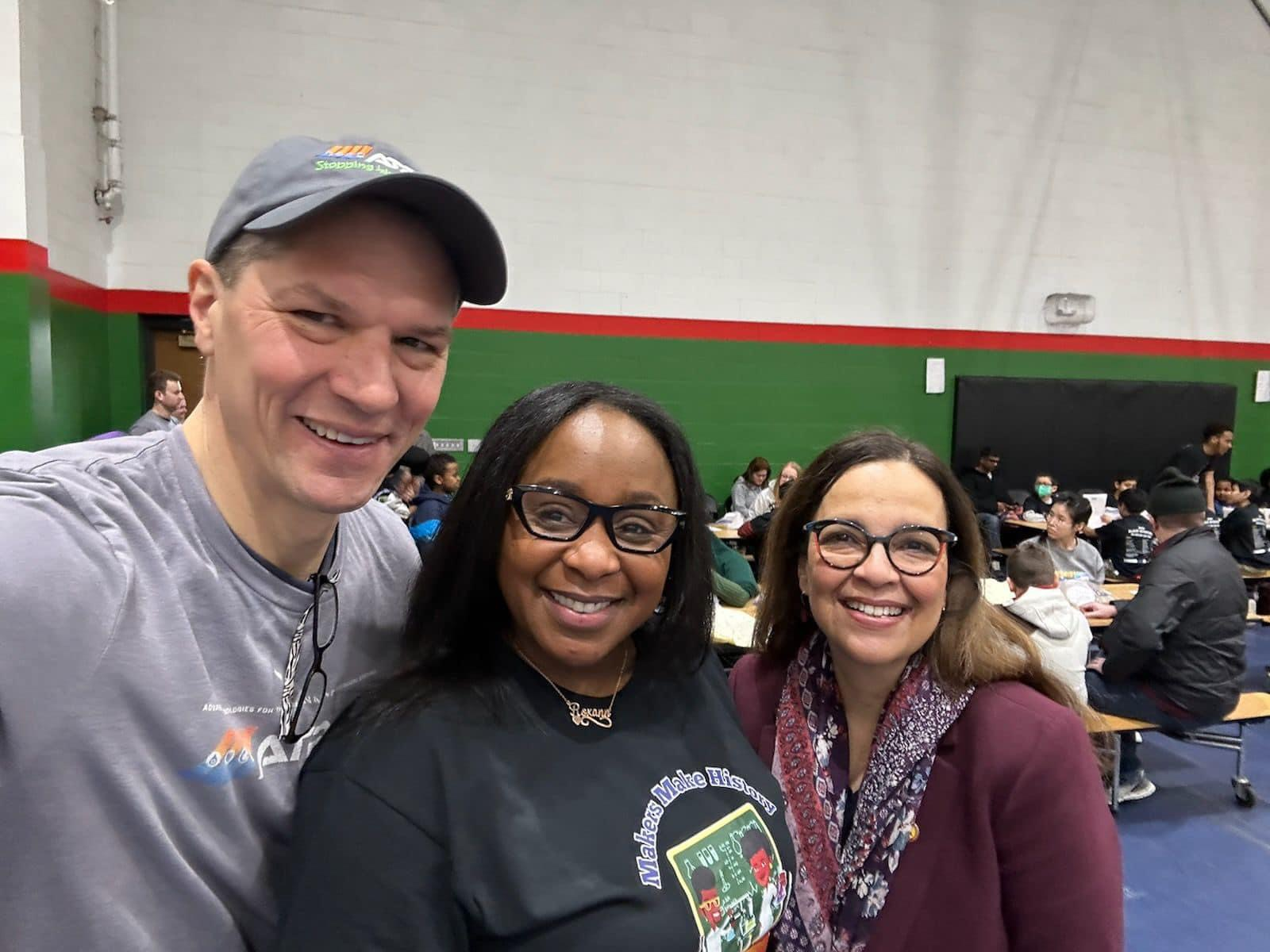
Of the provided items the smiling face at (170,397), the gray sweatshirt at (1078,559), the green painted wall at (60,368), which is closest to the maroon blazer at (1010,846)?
→ the gray sweatshirt at (1078,559)

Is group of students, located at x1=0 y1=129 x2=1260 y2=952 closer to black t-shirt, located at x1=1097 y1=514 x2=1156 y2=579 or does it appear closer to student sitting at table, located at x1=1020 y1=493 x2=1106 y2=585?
student sitting at table, located at x1=1020 y1=493 x2=1106 y2=585

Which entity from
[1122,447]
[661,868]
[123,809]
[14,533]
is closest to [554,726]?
[661,868]

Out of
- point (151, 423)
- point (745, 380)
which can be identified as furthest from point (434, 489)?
point (745, 380)

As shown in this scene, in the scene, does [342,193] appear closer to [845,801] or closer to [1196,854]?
[845,801]

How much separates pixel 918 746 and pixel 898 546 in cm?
33

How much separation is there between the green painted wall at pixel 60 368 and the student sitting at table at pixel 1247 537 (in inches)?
329

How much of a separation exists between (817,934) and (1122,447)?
347 inches

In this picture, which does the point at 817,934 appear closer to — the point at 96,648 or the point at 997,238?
the point at 96,648

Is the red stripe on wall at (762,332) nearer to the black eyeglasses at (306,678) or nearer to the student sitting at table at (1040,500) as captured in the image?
the student sitting at table at (1040,500)

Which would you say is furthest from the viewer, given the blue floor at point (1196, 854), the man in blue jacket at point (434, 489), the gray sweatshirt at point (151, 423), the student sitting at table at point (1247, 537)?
the student sitting at table at point (1247, 537)

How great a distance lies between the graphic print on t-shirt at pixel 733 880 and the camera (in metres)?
0.91

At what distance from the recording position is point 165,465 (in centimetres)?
87

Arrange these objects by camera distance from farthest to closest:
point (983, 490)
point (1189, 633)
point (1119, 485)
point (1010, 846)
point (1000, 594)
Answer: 1. point (1119, 485)
2. point (983, 490)
3. point (1000, 594)
4. point (1189, 633)
5. point (1010, 846)

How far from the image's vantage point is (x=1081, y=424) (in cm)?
829
